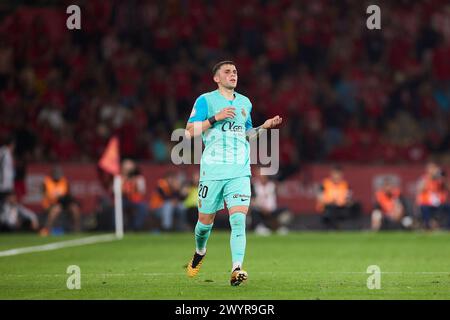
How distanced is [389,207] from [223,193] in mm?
16323

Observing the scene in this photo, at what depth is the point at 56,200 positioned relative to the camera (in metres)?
27.1

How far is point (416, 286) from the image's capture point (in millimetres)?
11648

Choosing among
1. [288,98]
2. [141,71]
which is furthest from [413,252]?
[141,71]

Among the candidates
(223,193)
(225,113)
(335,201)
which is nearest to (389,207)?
(335,201)

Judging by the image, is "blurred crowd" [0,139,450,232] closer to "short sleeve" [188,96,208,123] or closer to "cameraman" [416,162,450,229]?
"cameraman" [416,162,450,229]

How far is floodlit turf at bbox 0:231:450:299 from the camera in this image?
1098cm

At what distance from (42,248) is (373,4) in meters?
17.4

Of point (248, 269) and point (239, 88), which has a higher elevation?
point (239, 88)

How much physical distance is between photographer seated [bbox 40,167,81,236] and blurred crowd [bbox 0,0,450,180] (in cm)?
193

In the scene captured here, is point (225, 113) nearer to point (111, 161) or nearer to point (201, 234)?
point (201, 234)

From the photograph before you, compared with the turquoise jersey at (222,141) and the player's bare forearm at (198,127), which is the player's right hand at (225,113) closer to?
the player's bare forearm at (198,127)

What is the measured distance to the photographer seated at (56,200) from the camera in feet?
88.9

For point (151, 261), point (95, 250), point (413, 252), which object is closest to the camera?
point (151, 261)

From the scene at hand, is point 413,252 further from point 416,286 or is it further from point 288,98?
point 288,98
